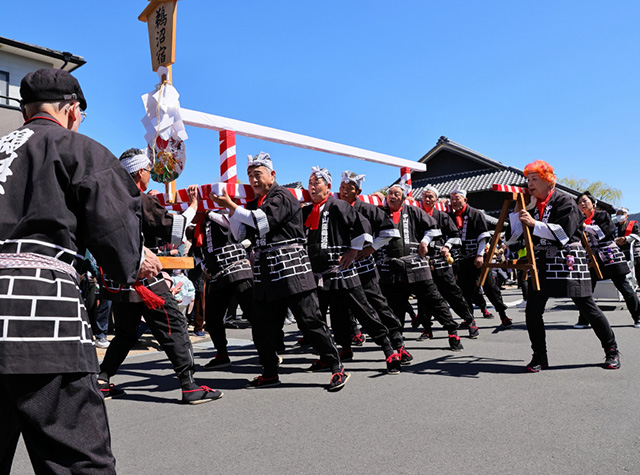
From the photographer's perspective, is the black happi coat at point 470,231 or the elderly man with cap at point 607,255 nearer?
the elderly man with cap at point 607,255

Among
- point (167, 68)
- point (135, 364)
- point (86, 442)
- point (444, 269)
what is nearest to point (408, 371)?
point (444, 269)

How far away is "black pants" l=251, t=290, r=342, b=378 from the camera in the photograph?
4.08m

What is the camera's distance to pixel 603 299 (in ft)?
34.6

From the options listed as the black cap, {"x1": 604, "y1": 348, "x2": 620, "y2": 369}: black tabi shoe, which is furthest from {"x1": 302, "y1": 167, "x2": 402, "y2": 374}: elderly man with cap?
the black cap

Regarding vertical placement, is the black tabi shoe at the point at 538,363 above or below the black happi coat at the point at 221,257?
below

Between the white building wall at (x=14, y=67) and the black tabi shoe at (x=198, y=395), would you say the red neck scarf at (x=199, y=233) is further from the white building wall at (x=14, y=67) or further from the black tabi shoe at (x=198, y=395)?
the white building wall at (x=14, y=67)

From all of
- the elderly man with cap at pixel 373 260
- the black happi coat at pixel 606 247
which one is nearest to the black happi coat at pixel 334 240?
the elderly man with cap at pixel 373 260

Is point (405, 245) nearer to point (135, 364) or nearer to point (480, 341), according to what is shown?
point (480, 341)

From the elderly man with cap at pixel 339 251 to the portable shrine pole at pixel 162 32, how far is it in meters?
1.98

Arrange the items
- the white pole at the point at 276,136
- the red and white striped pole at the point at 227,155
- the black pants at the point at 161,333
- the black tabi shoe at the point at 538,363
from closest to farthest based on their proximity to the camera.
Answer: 1. the black pants at the point at 161,333
2. the black tabi shoe at the point at 538,363
3. the white pole at the point at 276,136
4. the red and white striped pole at the point at 227,155

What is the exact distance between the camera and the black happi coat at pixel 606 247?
7.12 metres

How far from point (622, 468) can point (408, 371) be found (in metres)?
2.39

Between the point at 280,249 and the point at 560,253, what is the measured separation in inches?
99.4

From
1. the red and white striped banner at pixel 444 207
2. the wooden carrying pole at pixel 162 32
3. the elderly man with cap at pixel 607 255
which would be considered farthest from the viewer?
the red and white striped banner at pixel 444 207
